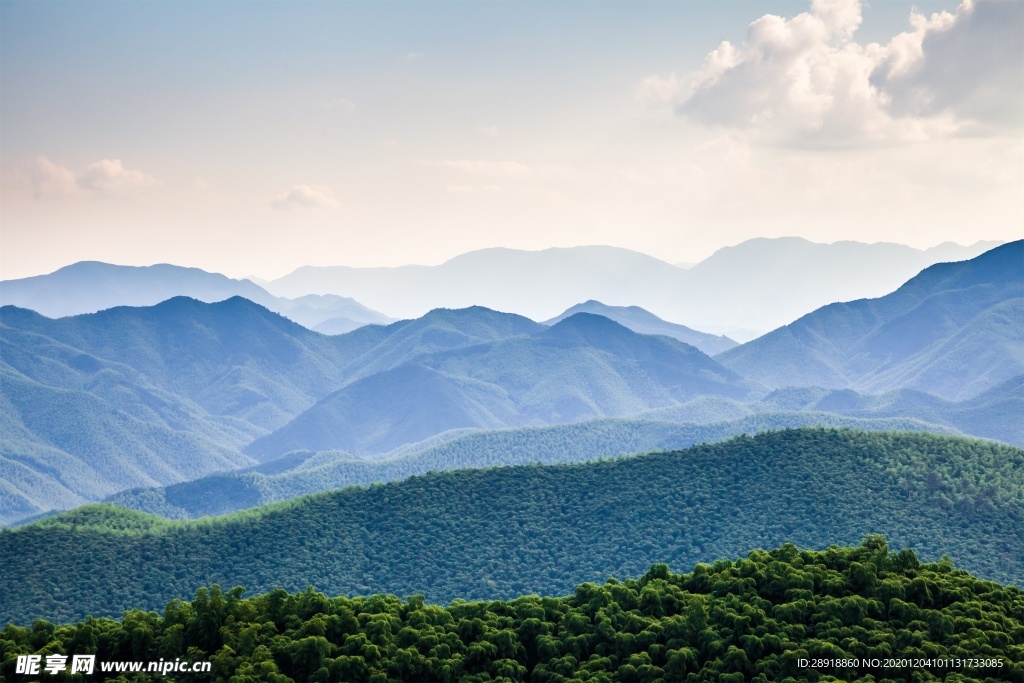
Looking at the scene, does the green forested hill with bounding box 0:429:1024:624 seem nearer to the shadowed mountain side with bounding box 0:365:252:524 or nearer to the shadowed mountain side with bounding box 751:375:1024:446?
the shadowed mountain side with bounding box 751:375:1024:446

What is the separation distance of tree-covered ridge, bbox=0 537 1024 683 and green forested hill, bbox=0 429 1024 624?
91.1 ft

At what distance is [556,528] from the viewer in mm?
69500

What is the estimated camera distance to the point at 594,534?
68312mm

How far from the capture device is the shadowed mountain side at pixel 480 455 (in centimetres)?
14550

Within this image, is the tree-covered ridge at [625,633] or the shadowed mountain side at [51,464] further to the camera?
the shadowed mountain side at [51,464]

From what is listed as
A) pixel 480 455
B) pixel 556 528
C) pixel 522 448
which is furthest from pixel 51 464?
pixel 556 528

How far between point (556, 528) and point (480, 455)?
82619mm

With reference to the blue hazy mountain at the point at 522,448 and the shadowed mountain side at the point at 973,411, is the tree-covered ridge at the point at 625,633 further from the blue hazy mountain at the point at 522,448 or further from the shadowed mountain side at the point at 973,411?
the shadowed mountain side at the point at 973,411

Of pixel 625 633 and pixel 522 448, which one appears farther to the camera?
pixel 522 448

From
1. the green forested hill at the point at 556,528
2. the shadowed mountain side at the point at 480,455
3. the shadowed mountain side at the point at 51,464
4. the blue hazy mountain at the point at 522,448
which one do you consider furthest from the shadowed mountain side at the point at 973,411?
the shadowed mountain side at the point at 51,464

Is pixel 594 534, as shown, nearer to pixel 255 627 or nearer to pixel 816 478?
pixel 816 478

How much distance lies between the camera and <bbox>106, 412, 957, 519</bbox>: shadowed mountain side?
477ft

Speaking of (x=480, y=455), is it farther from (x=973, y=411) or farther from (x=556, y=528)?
(x=556, y=528)

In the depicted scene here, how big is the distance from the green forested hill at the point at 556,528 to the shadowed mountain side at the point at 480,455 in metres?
67.5
